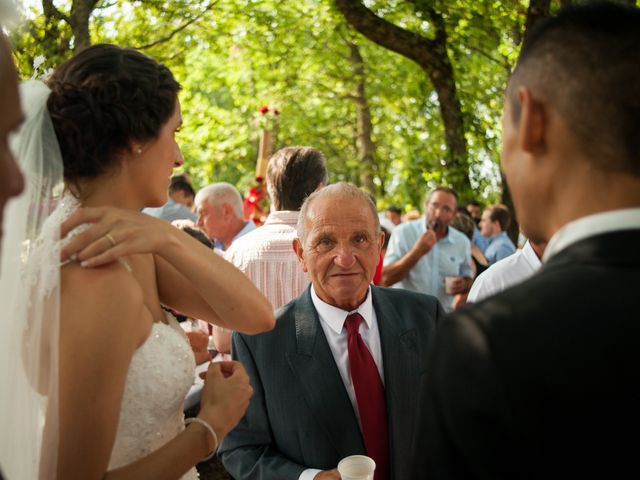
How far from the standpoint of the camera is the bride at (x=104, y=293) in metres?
1.53

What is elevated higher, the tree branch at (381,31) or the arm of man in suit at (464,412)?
the arm of man in suit at (464,412)

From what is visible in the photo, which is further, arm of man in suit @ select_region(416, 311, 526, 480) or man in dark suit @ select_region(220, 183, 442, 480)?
man in dark suit @ select_region(220, 183, 442, 480)

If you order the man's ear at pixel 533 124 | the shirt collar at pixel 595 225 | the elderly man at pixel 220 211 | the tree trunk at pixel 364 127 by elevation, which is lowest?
the tree trunk at pixel 364 127

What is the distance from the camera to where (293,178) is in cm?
425

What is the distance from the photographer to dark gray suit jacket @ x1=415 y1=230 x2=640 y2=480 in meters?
1.01

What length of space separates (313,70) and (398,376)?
1430 centimetres

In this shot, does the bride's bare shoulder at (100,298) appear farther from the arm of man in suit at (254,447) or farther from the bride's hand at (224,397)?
the arm of man in suit at (254,447)

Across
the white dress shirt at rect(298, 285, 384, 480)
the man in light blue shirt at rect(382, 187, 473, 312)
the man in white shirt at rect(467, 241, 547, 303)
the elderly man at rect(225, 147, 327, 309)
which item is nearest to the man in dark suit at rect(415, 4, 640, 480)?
the white dress shirt at rect(298, 285, 384, 480)

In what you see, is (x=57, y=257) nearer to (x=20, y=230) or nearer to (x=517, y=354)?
(x=20, y=230)

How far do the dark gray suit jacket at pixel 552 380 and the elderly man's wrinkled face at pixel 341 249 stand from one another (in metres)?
1.55

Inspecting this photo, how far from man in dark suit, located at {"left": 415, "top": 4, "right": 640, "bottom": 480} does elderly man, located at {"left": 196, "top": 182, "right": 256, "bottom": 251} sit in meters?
4.78

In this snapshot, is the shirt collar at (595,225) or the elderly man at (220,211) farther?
the elderly man at (220,211)

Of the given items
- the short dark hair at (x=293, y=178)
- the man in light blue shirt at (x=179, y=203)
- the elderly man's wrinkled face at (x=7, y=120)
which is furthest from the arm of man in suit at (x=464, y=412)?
the man in light blue shirt at (x=179, y=203)

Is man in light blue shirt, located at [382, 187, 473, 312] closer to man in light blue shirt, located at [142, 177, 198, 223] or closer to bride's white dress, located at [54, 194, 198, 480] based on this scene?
man in light blue shirt, located at [142, 177, 198, 223]
